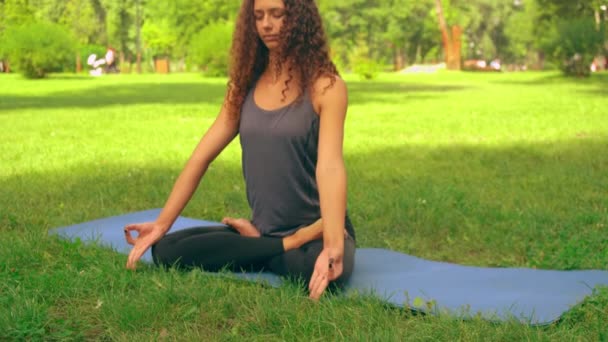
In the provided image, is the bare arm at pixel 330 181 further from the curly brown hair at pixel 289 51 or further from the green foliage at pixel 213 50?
the green foliage at pixel 213 50

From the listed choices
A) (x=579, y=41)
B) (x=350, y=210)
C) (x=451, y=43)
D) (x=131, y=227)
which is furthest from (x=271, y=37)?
(x=451, y=43)

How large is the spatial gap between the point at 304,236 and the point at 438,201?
2307 mm

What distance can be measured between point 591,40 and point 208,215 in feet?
78.5

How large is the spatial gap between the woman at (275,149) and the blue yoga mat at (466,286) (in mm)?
162

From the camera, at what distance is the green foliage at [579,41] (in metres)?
27.1

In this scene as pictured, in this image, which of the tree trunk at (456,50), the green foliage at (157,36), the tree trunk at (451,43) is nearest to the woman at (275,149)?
the tree trunk at (451,43)

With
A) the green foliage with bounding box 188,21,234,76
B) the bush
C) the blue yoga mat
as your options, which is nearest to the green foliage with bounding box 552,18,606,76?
the green foliage with bounding box 188,21,234,76

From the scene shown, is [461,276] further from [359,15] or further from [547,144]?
[359,15]

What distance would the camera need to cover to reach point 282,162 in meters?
3.65

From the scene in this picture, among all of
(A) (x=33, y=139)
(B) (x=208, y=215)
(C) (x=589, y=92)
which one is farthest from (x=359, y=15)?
(B) (x=208, y=215)

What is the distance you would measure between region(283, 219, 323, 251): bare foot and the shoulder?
1.61ft

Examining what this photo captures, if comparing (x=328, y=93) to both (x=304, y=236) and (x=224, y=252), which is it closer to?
(x=304, y=236)

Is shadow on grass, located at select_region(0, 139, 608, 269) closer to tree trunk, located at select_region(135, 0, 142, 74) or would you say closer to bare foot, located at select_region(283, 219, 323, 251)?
bare foot, located at select_region(283, 219, 323, 251)

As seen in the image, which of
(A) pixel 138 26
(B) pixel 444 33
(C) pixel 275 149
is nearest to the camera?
(C) pixel 275 149
